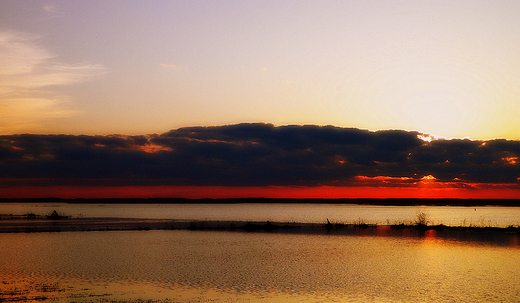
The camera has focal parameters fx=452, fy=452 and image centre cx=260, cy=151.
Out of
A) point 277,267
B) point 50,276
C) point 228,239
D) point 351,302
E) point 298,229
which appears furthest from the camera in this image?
point 298,229

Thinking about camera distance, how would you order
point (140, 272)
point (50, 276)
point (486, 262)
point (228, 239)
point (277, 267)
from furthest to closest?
1. point (228, 239)
2. point (486, 262)
3. point (277, 267)
4. point (140, 272)
5. point (50, 276)

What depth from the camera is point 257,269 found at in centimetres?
3388

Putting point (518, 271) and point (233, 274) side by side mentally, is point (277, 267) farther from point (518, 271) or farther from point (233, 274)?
point (518, 271)

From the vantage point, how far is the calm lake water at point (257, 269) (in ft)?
80.8

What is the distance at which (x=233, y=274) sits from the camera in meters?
31.5

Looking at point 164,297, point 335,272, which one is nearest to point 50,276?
point 164,297

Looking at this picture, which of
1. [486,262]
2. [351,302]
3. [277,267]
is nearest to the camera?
[351,302]

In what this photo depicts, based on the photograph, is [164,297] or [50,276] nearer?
[164,297]

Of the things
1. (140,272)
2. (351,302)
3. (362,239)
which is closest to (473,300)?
(351,302)

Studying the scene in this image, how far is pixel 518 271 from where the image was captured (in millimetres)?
33062

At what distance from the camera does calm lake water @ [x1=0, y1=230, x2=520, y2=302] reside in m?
24.6

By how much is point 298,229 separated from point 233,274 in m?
40.7

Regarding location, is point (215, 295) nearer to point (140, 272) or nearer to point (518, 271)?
point (140, 272)

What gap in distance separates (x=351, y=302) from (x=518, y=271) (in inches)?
694
